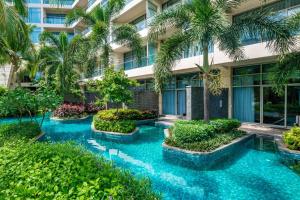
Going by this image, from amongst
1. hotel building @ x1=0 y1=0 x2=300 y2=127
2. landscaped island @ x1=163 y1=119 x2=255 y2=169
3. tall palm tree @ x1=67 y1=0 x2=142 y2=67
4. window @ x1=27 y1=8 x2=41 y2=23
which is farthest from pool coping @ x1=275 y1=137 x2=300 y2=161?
window @ x1=27 y1=8 x2=41 y2=23

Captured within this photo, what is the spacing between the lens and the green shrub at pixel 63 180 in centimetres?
348

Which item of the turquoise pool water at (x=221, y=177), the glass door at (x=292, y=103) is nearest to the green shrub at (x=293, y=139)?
the turquoise pool water at (x=221, y=177)

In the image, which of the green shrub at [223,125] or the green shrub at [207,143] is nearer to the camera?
the green shrub at [207,143]

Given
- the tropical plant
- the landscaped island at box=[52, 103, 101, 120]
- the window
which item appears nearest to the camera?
the tropical plant

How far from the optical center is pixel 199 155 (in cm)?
889

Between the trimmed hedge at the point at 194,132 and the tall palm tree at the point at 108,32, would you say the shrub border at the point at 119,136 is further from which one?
the tall palm tree at the point at 108,32

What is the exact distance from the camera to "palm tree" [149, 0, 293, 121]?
9905 mm

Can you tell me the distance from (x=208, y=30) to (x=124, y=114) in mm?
9601

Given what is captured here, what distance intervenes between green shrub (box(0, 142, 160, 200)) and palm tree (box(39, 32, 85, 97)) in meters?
17.7

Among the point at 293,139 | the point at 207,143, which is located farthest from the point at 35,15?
the point at 293,139

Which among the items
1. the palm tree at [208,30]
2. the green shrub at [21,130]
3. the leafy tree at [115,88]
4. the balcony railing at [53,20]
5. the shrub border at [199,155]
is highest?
the balcony railing at [53,20]

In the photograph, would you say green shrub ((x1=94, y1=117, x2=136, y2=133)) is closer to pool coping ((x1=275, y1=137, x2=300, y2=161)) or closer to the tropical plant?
the tropical plant

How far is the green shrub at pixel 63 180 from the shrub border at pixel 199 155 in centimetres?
449

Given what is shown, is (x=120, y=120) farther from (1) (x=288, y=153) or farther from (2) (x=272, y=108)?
(1) (x=288, y=153)
